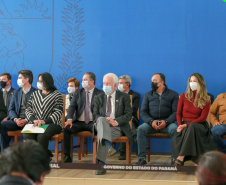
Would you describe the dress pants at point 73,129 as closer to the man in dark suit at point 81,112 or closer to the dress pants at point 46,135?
the man in dark suit at point 81,112

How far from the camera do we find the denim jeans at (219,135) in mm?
4887

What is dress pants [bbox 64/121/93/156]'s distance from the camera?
528 centimetres

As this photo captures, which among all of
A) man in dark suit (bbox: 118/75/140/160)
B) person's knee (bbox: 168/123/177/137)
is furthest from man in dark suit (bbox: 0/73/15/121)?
person's knee (bbox: 168/123/177/137)

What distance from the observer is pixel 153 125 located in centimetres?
503

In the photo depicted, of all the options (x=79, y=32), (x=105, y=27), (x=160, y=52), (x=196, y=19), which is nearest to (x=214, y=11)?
(x=196, y=19)

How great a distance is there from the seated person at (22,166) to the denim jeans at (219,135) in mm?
4117

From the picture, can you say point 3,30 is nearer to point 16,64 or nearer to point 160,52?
point 16,64

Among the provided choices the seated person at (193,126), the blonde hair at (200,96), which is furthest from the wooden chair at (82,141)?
the blonde hair at (200,96)

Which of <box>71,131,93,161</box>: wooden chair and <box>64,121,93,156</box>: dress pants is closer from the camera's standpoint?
<box>71,131,93,161</box>: wooden chair

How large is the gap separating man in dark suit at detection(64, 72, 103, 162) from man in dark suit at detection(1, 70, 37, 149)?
64cm

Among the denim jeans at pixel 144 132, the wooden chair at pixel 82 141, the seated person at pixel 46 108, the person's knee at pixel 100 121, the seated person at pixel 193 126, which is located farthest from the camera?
the wooden chair at pixel 82 141

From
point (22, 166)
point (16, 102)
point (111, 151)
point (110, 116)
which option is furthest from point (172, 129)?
point (22, 166)

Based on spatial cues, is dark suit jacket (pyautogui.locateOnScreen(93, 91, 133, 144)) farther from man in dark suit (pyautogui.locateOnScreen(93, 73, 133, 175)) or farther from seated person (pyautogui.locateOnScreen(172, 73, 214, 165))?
seated person (pyautogui.locateOnScreen(172, 73, 214, 165))

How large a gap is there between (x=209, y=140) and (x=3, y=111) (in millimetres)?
2590
